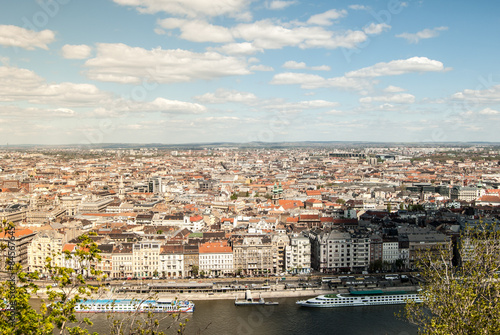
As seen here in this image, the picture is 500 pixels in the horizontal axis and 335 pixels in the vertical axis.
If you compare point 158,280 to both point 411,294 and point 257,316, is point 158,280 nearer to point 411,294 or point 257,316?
point 257,316

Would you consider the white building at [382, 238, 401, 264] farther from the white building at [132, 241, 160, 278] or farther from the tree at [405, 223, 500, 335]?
the tree at [405, 223, 500, 335]

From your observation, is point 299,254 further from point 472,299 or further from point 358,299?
point 472,299

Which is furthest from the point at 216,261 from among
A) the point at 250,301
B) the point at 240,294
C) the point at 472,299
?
the point at 472,299

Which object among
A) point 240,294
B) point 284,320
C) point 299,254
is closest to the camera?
point 284,320

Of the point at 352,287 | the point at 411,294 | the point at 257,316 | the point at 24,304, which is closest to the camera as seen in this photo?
the point at 24,304

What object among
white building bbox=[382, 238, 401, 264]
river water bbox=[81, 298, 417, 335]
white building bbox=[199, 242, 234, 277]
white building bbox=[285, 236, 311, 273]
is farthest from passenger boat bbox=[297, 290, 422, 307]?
white building bbox=[199, 242, 234, 277]

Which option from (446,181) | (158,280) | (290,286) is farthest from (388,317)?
(446,181)

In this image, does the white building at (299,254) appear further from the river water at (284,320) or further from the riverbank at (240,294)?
the river water at (284,320)
